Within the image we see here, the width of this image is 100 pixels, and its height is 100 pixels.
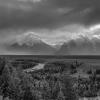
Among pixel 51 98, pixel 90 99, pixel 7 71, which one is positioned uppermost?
pixel 7 71

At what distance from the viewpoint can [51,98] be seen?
20.5 meters

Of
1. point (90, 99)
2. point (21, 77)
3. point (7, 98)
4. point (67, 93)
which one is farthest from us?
point (90, 99)

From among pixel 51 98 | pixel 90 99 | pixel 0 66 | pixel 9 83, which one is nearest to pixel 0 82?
pixel 9 83

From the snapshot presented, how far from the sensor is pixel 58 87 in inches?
858

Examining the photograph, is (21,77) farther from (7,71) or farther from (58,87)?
(58,87)

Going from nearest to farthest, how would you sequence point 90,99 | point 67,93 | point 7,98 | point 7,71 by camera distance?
point 7,98 < point 7,71 < point 67,93 < point 90,99

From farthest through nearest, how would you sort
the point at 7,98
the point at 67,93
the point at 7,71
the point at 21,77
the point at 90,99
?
the point at 90,99 → the point at 67,93 → the point at 21,77 → the point at 7,71 → the point at 7,98

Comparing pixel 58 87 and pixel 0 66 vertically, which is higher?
pixel 0 66

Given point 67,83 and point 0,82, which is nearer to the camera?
point 0,82

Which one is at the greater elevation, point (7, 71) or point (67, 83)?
point (7, 71)

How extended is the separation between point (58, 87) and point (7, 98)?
725 cm

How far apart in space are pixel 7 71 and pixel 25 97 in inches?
122

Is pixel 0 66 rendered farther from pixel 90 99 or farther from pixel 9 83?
pixel 90 99

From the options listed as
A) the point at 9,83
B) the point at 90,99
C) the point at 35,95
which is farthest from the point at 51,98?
the point at 90,99
